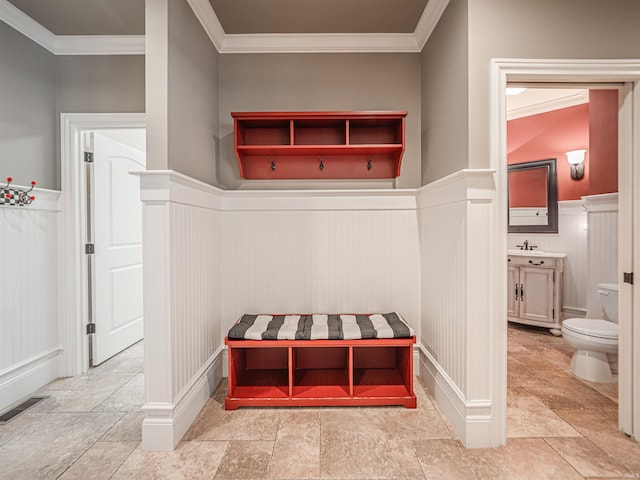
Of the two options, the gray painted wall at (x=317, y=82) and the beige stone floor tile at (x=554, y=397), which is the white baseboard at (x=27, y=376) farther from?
the beige stone floor tile at (x=554, y=397)

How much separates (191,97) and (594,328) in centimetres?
326

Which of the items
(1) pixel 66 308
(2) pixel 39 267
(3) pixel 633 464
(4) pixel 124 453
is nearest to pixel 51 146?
(2) pixel 39 267

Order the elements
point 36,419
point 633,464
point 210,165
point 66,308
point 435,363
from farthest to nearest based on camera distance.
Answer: point 66,308, point 210,165, point 435,363, point 36,419, point 633,464

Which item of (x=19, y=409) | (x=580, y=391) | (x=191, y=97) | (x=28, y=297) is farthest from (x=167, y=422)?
(x=580, y=391)

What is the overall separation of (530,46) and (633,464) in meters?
2.15

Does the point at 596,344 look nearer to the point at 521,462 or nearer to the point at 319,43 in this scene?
A: the point at 521,462

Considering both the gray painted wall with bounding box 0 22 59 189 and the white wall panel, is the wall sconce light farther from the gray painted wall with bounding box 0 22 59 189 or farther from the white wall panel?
the gray painted wall with bounding box 0 22 59 189

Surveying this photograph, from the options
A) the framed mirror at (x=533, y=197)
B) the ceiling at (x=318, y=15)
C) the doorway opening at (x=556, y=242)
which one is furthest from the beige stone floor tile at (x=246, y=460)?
the framed mirror at (x=533, y=197)

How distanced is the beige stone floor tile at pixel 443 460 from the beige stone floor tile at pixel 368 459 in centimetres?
4

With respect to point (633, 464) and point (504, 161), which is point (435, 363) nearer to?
point (633, 464)

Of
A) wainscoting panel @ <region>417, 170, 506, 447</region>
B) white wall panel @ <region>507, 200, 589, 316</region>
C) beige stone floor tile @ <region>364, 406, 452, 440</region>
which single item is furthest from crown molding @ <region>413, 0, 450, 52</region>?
white wall panel @ <region>507, 200, 589, 316</region>

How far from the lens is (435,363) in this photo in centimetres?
225

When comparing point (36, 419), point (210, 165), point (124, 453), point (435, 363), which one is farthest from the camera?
point (210, 165)

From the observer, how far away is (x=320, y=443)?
1782 mm
